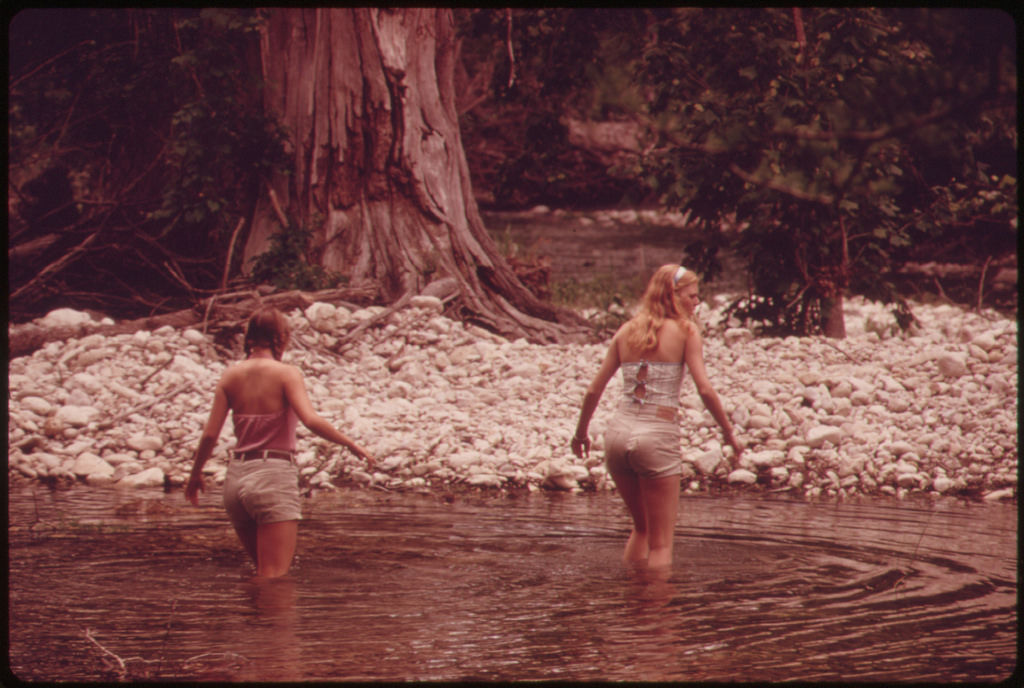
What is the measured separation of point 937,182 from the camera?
1505 cm

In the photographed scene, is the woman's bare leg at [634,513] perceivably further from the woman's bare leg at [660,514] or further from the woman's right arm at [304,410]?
the woman's right arm at [304,410]

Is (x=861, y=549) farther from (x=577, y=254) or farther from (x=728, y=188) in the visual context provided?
(x=577, y=254)

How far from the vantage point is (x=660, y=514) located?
7.27 metres

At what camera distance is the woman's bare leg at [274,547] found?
676 centimetres

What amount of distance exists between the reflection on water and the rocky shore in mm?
851

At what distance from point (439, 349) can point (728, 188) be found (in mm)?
3471

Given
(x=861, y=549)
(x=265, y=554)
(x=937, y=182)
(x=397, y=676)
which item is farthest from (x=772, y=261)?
(x=397, y=676)

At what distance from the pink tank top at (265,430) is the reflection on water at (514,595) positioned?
0.72 metres

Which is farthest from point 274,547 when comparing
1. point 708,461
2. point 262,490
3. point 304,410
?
point 708,461

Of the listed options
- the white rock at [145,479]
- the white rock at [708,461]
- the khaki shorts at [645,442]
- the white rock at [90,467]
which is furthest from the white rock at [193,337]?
the khaki shorts at [645,442]

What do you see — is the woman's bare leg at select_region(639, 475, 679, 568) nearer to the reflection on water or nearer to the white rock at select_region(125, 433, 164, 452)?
the reflection on water

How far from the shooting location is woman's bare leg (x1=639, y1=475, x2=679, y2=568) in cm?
723

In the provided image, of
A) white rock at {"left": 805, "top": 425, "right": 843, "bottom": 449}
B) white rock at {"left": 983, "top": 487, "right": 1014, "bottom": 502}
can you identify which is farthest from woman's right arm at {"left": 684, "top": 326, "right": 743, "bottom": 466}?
white rock at {"left": 805, "top": 425, "right": 843, "bottom": 449}

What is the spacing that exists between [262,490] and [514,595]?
1354 millimetres
